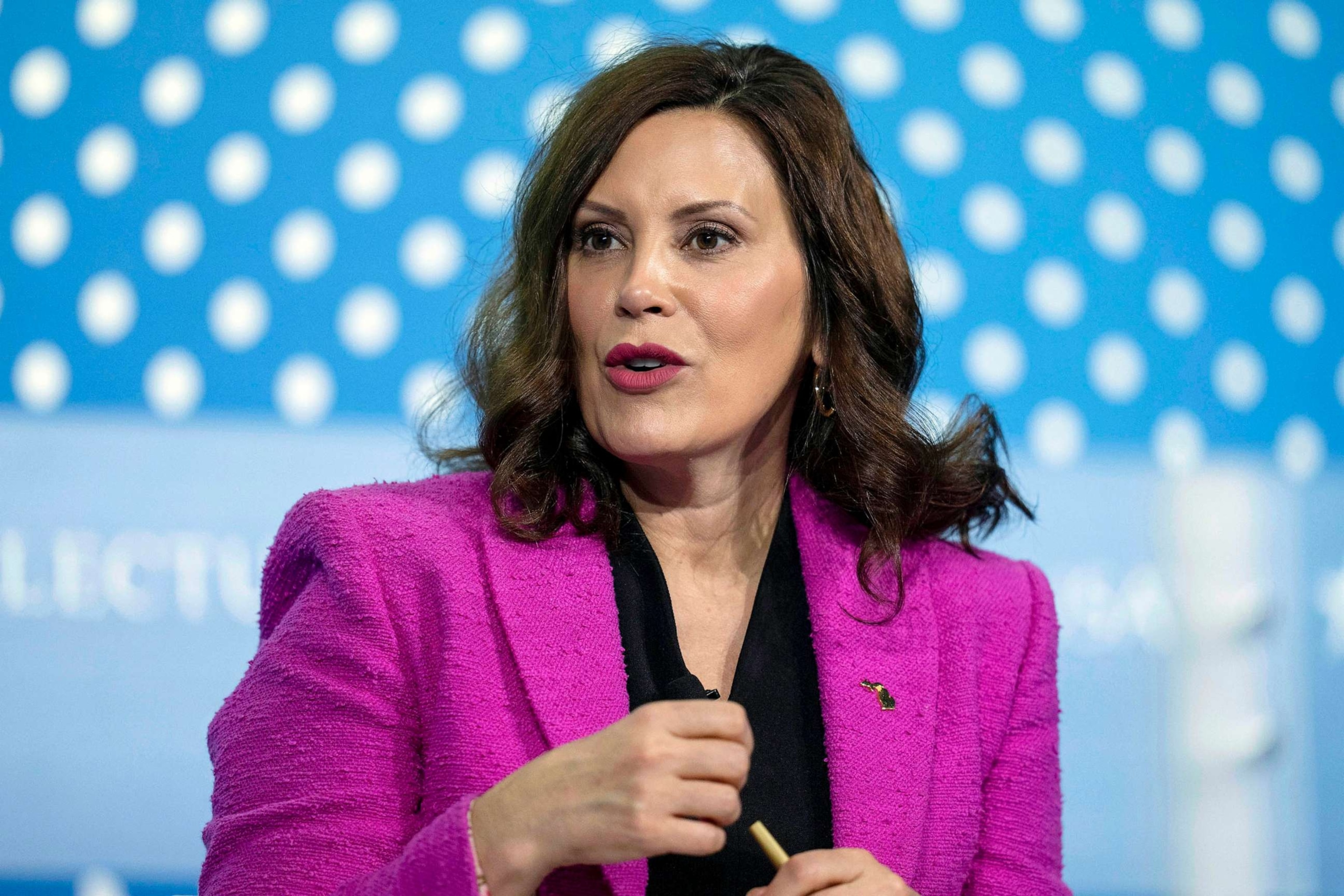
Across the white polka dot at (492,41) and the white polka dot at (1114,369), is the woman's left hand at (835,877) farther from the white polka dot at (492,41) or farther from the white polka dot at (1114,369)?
the white polka dot at (492,41)

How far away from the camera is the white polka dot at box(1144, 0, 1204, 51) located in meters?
2.26

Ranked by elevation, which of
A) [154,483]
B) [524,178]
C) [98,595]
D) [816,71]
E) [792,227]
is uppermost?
[816,71]

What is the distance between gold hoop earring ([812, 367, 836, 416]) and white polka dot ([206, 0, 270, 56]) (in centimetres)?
117

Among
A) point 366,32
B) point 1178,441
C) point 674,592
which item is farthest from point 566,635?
point 1178,441

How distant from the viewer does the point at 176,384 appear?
2035 millimetres

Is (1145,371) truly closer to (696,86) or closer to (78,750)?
(696,86)

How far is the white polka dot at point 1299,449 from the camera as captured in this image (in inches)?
89.7

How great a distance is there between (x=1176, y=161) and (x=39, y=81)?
1.95 meters

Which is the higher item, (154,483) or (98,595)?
(154,483)

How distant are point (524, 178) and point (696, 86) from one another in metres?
0.26

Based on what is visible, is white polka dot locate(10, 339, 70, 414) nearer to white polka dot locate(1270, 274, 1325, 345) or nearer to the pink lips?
the pink lips

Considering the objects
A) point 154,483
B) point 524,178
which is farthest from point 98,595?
point 524,178

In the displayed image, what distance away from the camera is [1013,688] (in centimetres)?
147

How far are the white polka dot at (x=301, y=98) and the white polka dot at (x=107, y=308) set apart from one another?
37 centimetres
